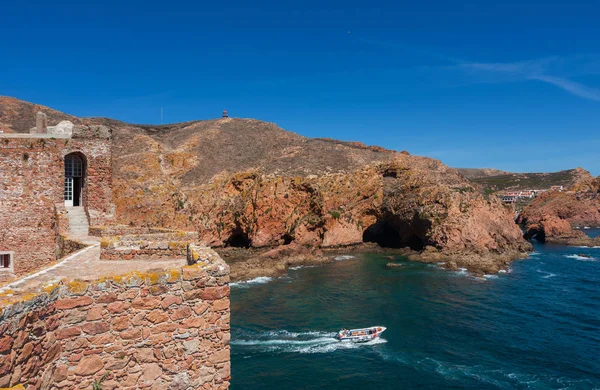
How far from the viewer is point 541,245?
66.9m

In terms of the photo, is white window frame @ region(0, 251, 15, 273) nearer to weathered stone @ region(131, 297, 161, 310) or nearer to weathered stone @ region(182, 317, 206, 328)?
weathered stone @ region(131, 297, 161, 310)

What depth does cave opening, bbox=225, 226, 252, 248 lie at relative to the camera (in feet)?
193

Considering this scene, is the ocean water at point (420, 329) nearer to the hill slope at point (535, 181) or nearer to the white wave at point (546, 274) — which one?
the white wave at point (546, 274)

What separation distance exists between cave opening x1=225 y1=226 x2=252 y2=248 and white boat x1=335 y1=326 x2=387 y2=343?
3392cm

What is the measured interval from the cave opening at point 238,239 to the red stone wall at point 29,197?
42.7 m

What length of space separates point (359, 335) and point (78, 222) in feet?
59.1

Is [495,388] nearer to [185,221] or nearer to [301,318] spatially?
[301,318]

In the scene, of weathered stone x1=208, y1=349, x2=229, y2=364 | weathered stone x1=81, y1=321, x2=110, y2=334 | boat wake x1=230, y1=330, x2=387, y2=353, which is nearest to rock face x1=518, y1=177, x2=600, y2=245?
boat wake x1=230, y1=330, x2=387, y2=353

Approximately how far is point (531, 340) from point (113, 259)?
1055 inches

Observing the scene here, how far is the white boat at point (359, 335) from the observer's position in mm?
25422

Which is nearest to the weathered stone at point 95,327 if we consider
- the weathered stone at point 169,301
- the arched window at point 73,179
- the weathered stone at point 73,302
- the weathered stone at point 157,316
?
the weathered stone at point 73,302

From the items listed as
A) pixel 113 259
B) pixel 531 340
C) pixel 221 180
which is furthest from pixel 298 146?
pixel 113 259

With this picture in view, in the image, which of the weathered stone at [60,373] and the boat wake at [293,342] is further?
the boat wake at [293,342]

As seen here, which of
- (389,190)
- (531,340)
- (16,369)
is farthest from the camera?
(389,190)
